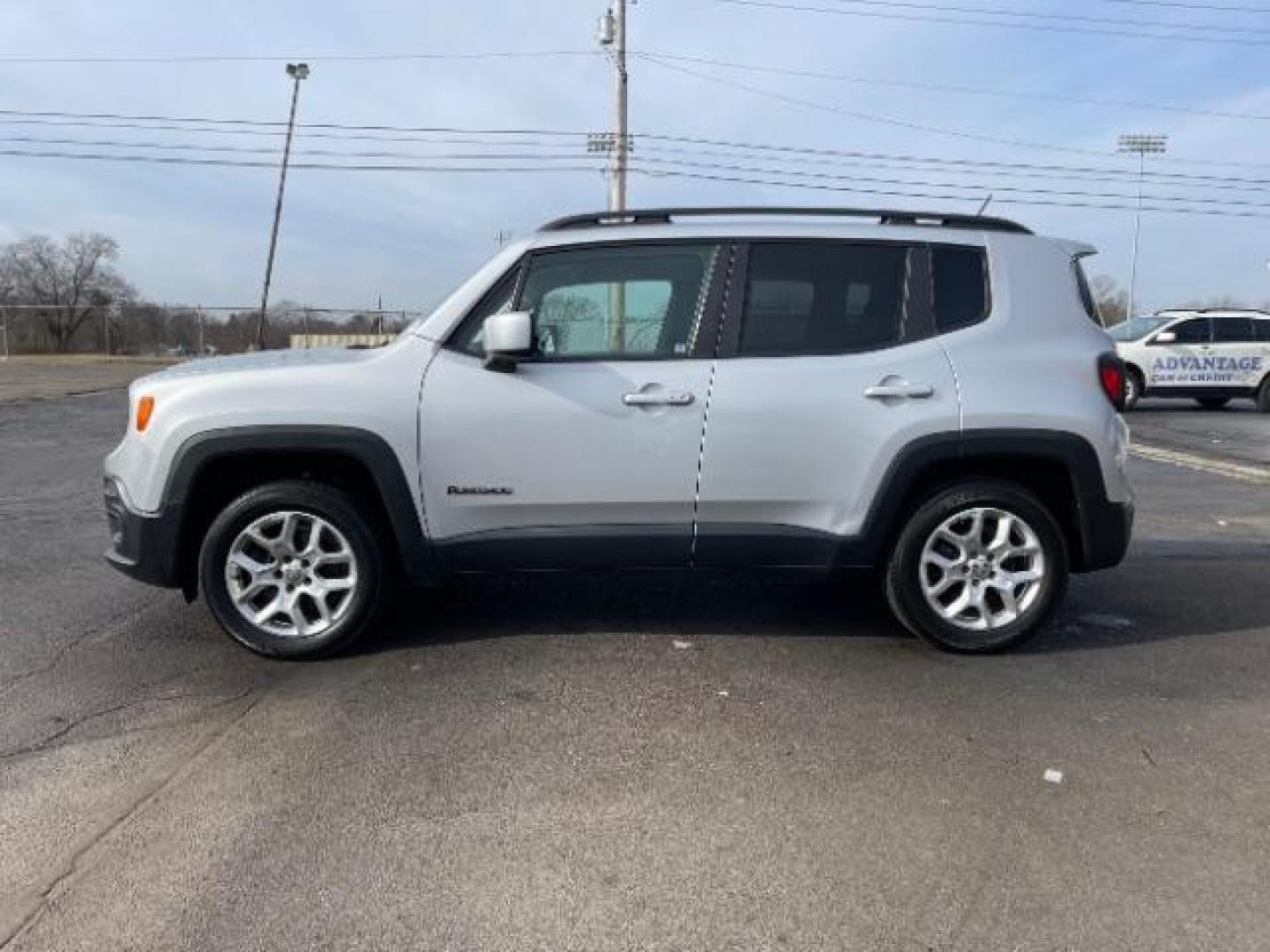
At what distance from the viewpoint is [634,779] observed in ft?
10.7

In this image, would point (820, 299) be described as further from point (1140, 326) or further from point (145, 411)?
point (1140, 326)

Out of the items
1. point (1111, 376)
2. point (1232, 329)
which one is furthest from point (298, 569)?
point (1232, 329)

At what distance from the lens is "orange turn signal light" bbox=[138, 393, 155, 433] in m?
4.22

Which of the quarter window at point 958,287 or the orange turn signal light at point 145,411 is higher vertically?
the quarter window at point 958,287

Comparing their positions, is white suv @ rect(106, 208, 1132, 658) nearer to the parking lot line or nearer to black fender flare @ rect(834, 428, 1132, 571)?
black fender flare @ rect(834, 428, 1132, 571)

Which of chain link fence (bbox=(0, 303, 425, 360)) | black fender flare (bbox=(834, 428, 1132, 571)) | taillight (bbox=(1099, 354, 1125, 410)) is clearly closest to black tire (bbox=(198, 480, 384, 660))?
black fender flare (bbox=(834, 428, 1132, 571))

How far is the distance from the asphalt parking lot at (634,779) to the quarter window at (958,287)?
1510 mm

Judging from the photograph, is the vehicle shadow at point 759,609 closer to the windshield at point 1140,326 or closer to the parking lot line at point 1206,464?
the parking lot line at point 1206,464

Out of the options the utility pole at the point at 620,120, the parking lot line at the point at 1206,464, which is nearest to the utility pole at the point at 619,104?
the utility pole at the point at 620,120

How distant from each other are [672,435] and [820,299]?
916 mm

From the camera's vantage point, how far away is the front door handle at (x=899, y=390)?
4270 mm

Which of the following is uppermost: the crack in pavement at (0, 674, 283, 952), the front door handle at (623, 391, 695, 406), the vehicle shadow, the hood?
the hood

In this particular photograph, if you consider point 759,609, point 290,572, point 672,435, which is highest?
point 672,435

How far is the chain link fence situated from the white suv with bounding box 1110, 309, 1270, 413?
21.2m
